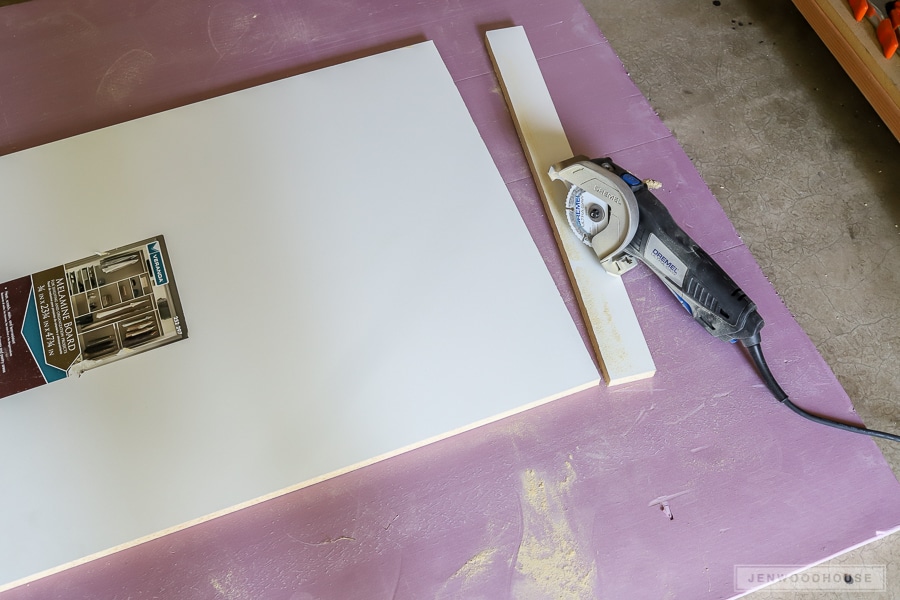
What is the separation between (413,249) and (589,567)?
0.67 m

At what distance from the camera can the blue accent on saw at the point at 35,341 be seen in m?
1.06

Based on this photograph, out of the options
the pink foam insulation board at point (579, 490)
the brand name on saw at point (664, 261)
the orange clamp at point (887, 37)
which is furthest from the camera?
the orange clamp at point (887, 37)

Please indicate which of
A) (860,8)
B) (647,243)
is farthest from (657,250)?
(860,8)

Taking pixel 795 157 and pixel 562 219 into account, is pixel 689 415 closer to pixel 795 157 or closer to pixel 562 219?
pixel 562 219

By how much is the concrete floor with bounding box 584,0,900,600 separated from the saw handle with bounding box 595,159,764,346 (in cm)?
68

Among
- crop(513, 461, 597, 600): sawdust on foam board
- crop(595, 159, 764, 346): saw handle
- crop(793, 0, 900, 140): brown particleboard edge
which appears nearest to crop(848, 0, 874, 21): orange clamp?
crop(793, 0, 900, 140): brown particleboard edge

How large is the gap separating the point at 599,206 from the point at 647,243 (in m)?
0.12

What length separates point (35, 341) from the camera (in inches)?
42.4

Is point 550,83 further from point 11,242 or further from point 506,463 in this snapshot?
point 11,242

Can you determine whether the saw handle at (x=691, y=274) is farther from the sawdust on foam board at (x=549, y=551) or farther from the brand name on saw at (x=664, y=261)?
the sawdust on foam board at (x=549, y=551)

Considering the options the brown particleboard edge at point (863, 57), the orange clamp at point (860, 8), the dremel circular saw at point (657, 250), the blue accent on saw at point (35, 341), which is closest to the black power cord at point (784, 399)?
the dremel circular saw at point (657, 250)

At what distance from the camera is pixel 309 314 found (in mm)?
1122

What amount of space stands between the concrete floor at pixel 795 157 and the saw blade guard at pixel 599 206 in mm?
756

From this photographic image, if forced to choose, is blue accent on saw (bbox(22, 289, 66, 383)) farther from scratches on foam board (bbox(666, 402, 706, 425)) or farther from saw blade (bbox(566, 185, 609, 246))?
scratches on foam board (bbox(666, 402, 706, 425))
